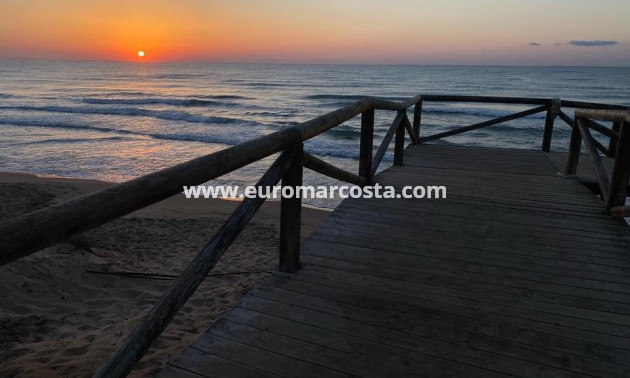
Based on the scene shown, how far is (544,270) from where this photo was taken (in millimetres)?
3303

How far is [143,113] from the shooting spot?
28469 mm

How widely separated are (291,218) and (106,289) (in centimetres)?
357

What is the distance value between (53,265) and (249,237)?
3.42 m

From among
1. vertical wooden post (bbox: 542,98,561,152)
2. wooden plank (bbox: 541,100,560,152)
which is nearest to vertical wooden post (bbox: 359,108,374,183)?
wooden plank (bbox: 541,100,560,152)

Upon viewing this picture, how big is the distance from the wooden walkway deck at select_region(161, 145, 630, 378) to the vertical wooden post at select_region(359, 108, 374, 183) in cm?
76

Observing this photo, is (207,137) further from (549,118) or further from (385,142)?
(385,142)

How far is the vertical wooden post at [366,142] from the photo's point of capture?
204 inches

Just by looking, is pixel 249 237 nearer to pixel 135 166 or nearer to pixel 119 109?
pixel 135 166

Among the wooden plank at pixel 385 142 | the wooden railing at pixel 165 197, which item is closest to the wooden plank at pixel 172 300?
the wooden railing at pixel 165 197

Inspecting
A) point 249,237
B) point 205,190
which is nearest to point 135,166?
point 205,190

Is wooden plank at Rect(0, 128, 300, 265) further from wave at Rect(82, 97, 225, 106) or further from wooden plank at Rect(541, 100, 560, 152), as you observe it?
wave at Rect(82, 97, 225, 106)

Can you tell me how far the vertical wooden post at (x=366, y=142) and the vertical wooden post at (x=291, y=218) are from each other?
218 cm

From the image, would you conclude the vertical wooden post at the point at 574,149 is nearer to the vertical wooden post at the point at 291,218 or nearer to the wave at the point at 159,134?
the vertical wooden post at the point at 291,218

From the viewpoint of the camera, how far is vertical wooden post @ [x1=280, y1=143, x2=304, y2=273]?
9.70 feet
